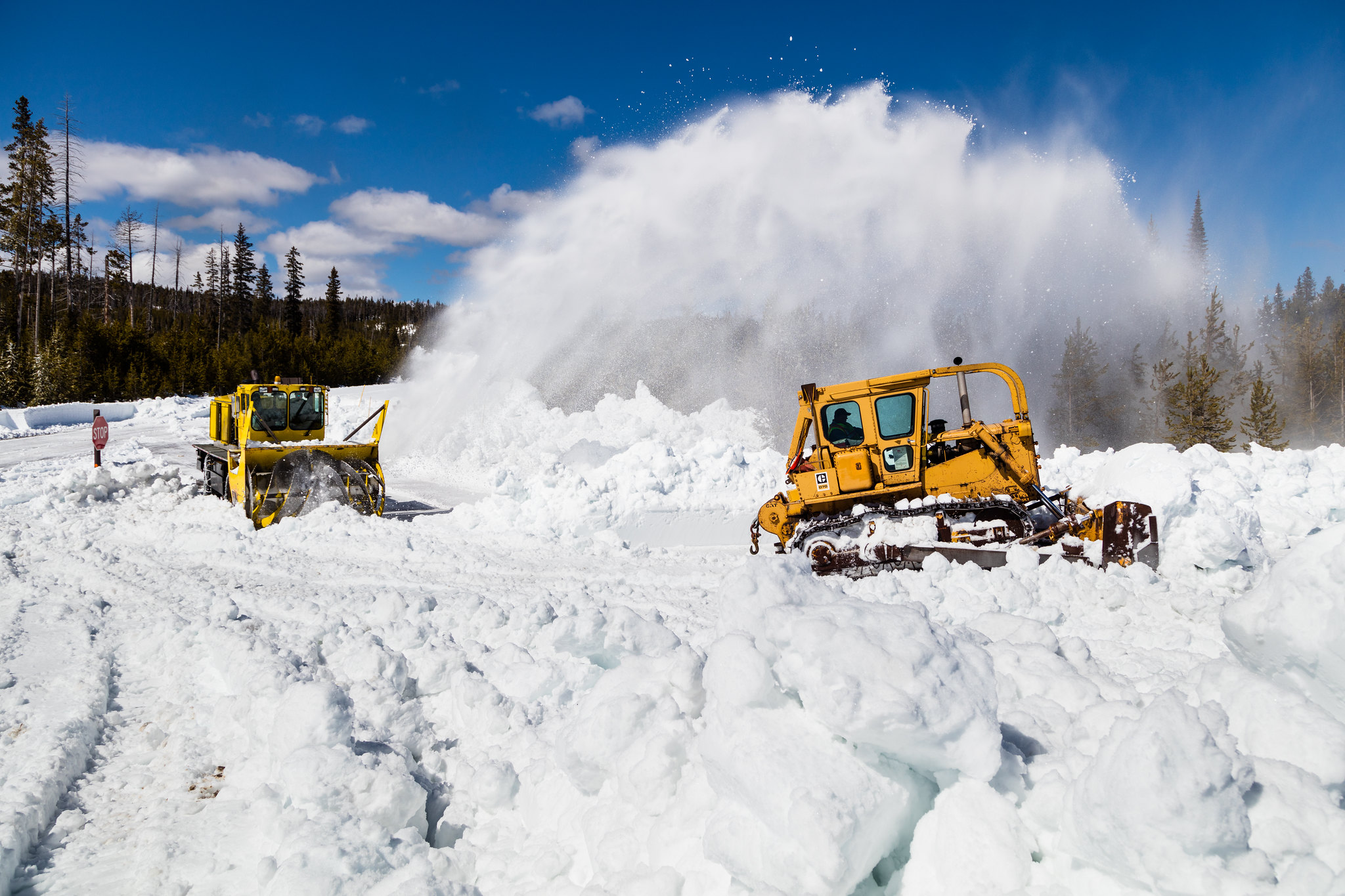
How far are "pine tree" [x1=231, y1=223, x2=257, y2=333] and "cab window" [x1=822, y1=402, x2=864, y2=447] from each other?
65.3 metres

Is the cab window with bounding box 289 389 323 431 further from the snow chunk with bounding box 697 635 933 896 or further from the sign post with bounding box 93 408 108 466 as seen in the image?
the snow chunk with bounding box 697 635 933 896

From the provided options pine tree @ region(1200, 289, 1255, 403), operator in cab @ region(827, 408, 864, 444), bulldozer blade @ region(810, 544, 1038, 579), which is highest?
pine tree @ region(1200, 289, 1255, 403)

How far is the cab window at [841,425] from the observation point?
26.5 ft

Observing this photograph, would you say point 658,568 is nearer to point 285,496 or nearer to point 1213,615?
point 1213,615

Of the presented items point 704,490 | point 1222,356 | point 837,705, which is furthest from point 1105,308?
point 837,705

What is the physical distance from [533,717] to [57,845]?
1.86 m

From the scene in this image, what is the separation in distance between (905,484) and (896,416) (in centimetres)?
78

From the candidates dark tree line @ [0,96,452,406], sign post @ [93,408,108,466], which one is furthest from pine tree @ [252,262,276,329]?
sign post @ [93,408,108,466]

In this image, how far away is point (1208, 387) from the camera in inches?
965

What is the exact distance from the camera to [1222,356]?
35.2m

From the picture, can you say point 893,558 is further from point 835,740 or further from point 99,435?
point 99,435

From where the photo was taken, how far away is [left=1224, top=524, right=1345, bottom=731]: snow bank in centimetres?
225

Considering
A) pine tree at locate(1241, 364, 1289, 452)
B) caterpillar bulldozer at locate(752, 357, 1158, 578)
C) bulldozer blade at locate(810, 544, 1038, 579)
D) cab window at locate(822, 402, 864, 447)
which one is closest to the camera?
bulldozer blade at locate(810, 544, 1038, 579)

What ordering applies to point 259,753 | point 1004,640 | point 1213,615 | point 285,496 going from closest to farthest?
point 259,753 → point 1004,640 → point 1213,615 → point 285,496
